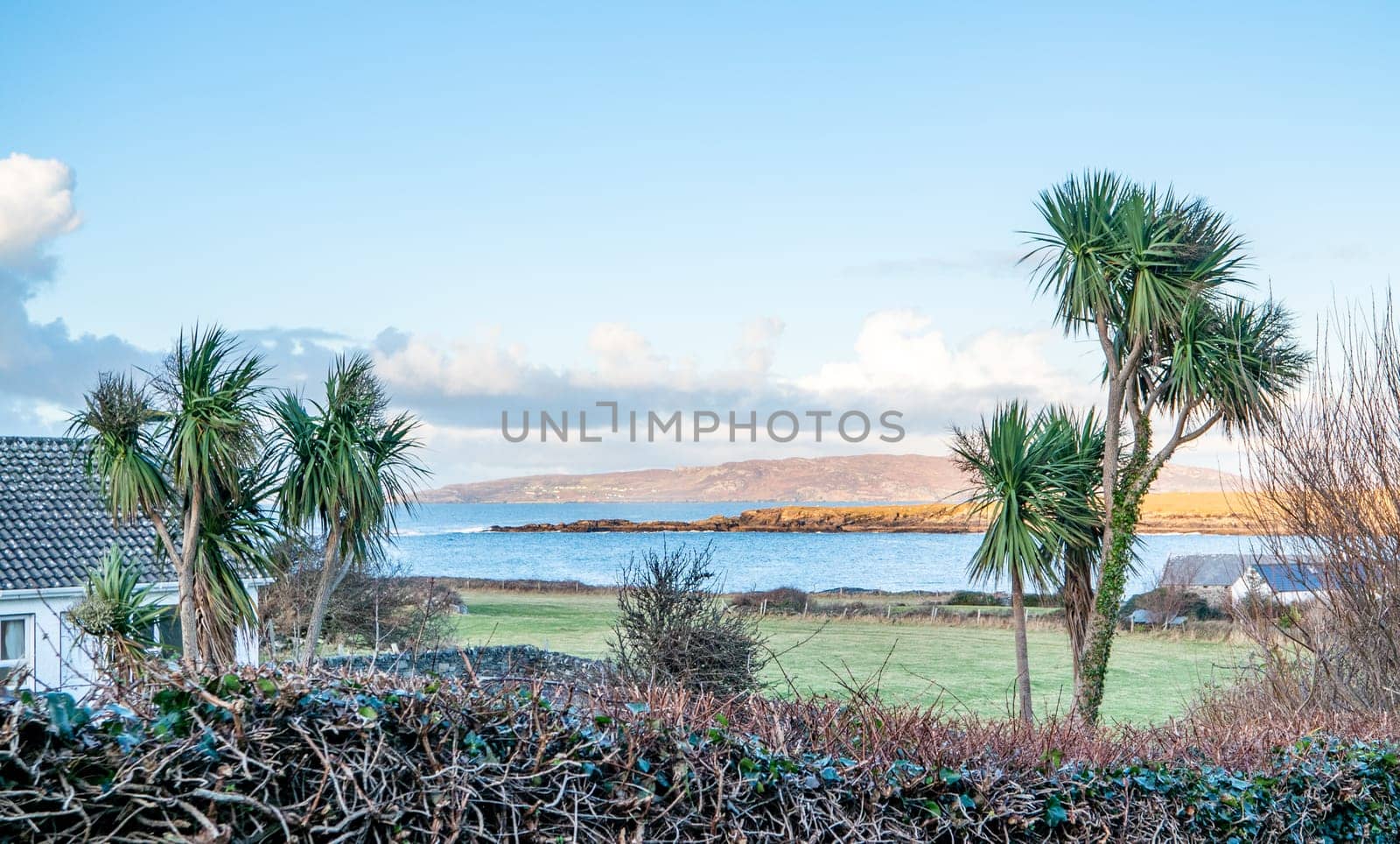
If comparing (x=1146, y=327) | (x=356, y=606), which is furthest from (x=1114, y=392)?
(x=356, y=606)

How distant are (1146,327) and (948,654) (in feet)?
54.4

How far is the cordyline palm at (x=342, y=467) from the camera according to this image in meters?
13.4

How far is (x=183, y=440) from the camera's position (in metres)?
11.8

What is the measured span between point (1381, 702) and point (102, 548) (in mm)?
17073

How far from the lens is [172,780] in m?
1.79

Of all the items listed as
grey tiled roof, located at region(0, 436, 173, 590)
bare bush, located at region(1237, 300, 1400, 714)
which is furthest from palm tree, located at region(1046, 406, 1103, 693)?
grey tiled roof, located at region(0, 436, 173, 590)

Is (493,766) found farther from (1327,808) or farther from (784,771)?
(1327,808)

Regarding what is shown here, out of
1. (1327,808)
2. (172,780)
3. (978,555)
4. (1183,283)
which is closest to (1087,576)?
(978,555)

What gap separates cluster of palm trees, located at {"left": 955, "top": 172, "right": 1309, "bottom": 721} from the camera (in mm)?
13422

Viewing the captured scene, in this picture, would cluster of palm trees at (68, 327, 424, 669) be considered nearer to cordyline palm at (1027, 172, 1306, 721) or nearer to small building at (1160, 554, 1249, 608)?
cordyline palm at (1027, 172, 1306, 721)

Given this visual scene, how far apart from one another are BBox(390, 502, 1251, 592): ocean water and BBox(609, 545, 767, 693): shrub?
3369cm

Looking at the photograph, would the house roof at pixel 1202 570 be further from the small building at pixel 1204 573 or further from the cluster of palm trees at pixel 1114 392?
the cluster of palm trees at pixel 1114 392

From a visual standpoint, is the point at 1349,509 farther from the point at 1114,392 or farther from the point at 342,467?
the point at 342,467

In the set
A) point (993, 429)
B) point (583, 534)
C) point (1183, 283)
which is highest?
point (1183, 283)
